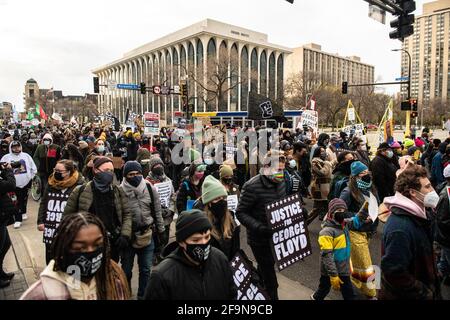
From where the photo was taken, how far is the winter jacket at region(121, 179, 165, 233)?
413 cm

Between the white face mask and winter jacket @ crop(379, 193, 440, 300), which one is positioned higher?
the white face mask

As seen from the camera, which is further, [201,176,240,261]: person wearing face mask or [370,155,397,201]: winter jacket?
[370,155,397,201]: winter jacket

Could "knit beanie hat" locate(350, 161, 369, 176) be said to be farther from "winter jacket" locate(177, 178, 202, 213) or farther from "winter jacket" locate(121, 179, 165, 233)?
"winter jacket" locate(121, 179, 165, 233)

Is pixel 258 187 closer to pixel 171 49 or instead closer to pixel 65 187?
pixel 65 187

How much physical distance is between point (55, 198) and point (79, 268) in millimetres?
2632

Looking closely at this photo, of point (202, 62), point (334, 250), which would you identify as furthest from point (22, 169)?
point (202, 62)

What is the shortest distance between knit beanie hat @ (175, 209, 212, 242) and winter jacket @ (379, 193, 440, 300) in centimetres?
139

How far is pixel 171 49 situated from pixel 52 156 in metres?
85.5

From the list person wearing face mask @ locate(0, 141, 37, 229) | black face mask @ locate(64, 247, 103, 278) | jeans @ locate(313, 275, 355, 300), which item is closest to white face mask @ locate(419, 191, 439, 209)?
jeans @ locate(313, 275, 355, 300)

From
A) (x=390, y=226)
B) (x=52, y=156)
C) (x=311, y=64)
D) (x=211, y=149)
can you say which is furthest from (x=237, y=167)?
(x=311, y=64)

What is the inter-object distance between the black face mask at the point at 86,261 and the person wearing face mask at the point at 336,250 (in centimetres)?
284

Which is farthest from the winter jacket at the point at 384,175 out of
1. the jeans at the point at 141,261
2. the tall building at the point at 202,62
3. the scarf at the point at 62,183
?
the tall building at the point at 202,62
